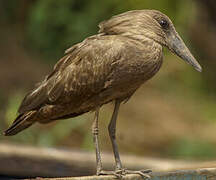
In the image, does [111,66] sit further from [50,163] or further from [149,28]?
[50,163]

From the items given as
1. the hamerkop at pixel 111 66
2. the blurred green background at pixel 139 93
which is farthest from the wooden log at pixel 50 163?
the blurred green background at pixel 139 93

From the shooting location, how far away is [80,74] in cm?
544

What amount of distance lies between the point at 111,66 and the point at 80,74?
38cm

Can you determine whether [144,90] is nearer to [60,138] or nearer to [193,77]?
[193,77]

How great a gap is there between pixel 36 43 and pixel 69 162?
5.75 metres

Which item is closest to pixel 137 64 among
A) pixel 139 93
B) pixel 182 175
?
pixel 182 175

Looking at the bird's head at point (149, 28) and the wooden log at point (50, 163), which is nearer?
the bird's head at point (149, 28)

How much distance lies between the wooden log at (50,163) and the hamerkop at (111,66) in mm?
1797

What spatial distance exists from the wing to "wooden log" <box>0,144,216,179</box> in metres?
1.69

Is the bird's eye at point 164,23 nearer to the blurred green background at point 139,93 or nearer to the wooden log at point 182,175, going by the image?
the wooden log at point 182,175

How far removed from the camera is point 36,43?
13.0 m

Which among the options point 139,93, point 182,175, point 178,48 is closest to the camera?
point 182,175

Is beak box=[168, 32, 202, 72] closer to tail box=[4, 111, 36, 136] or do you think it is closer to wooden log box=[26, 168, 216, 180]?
wooden log box=[26, 168, 216, 180]

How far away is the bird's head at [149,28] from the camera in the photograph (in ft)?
17.4
